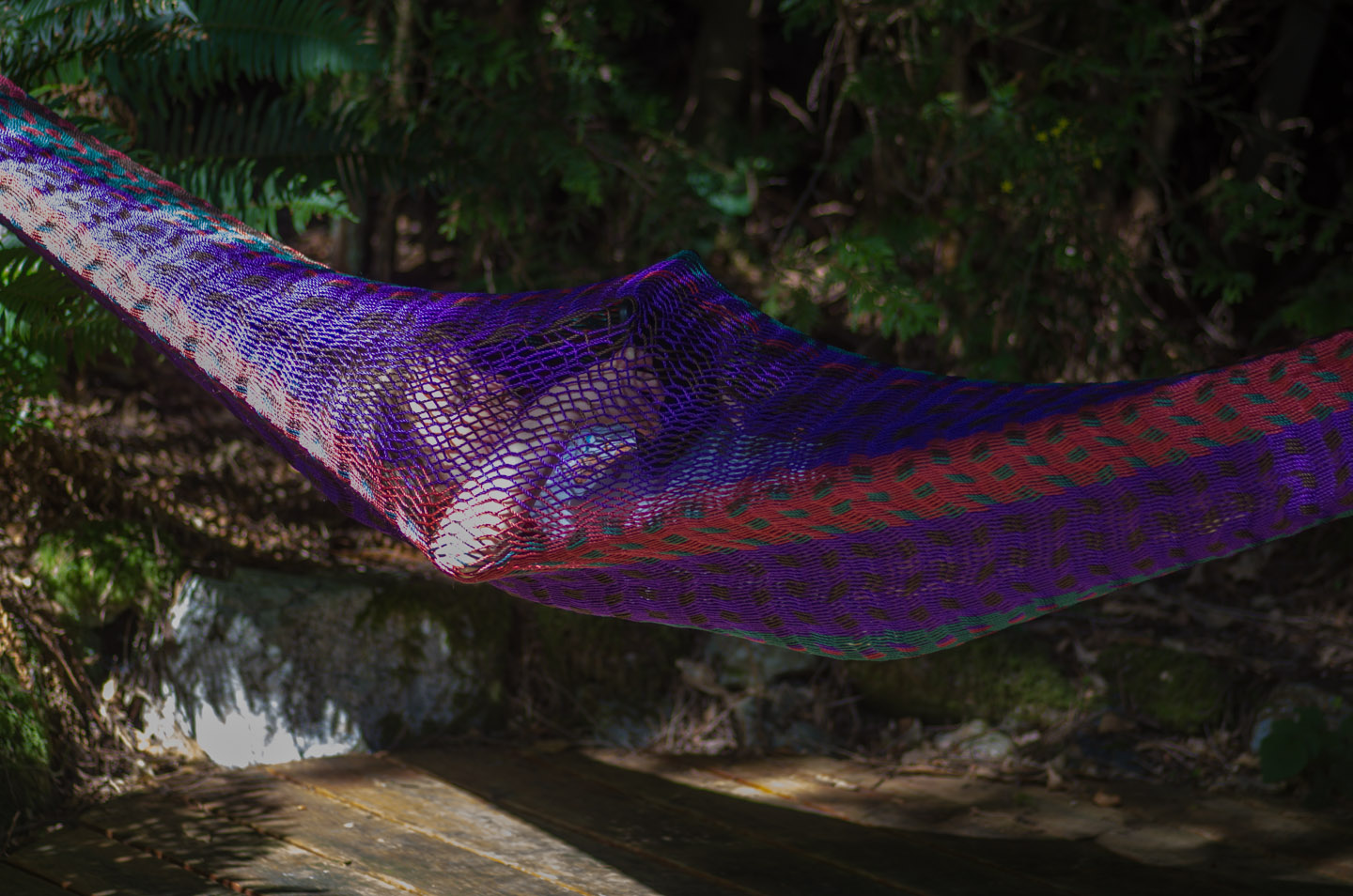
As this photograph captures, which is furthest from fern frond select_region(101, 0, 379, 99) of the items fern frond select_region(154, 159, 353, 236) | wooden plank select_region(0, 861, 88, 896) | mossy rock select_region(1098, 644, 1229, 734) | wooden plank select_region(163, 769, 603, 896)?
mossy rock select_region(1098, 644, 1229, 734)

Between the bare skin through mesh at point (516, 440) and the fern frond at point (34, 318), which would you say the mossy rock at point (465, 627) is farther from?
the bare skin through mesh at point (516, 440)

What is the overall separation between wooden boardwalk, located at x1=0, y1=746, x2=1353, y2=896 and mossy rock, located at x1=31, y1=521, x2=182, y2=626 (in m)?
0.43

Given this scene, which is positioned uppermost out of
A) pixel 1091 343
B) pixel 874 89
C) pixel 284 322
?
pixel 874 89

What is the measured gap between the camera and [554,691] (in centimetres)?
317

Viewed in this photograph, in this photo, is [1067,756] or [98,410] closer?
[1067,756]

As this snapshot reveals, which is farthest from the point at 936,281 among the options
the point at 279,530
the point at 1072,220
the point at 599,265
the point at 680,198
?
the point at 279,530

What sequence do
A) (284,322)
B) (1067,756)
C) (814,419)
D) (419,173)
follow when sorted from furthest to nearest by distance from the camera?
(419,173), (1067,756), (284,322), (814,419)

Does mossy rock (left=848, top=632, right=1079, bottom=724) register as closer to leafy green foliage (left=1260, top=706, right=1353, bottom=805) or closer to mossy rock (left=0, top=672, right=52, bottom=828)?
leafy green foliage (left=1260, top=706, right=1353, bottom=805)

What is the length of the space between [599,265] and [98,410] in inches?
58.3

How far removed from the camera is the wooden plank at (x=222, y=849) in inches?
87.0

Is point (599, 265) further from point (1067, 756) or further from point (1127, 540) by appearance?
point (1127, 540)

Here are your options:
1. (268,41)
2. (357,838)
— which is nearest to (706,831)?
(357,838)

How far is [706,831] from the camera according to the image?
102 inches

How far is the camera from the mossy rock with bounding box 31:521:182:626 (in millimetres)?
2793
